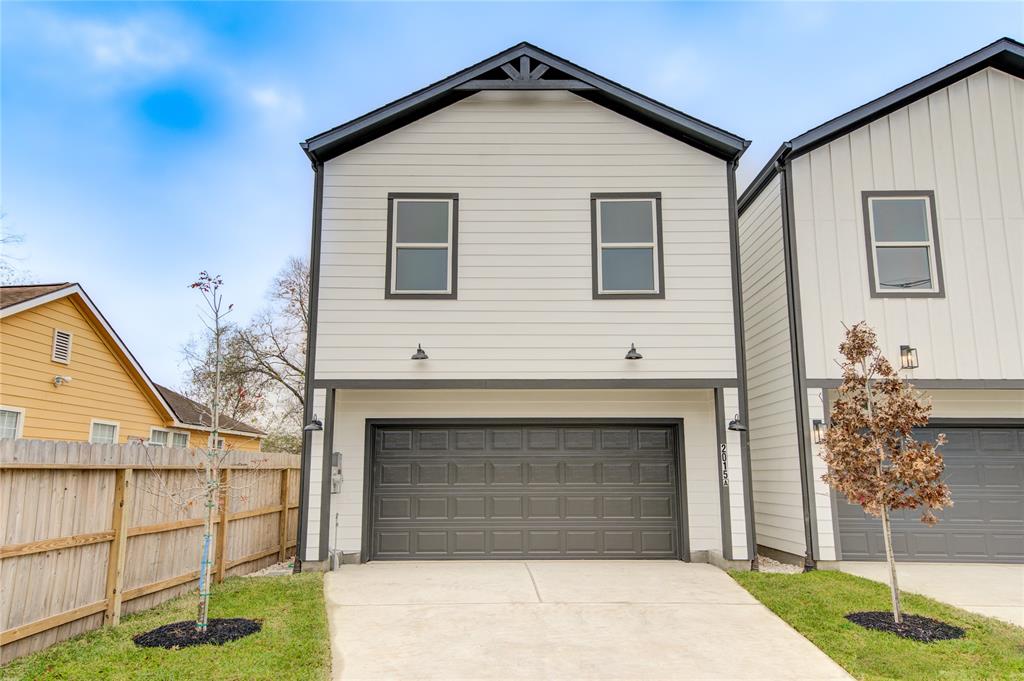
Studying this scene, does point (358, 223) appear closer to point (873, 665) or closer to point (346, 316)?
point (346, 316)

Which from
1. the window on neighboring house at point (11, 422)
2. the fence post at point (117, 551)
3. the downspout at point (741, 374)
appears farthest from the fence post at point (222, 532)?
the window on neighboring house at point (11, 422)

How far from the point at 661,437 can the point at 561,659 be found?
5078 mm

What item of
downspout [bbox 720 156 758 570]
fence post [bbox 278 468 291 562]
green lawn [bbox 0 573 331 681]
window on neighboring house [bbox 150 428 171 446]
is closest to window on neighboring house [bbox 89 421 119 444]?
window on neighboring house [bbox 150 428 171 446]

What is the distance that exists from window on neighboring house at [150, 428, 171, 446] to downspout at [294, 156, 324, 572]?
1063 cm

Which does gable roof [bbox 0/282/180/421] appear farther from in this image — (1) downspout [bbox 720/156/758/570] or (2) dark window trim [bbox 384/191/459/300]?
(1) downspout [bbox 720/156/758/570]

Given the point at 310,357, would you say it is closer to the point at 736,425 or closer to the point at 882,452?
the point at 736,425

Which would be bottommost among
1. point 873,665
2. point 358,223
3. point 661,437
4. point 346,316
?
point 873,665

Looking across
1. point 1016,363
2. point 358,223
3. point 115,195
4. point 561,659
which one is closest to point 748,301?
point 1016,363

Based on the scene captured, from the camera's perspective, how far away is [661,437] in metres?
9.99

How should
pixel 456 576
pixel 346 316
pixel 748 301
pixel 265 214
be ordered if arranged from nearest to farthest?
1. pixel 456 576
2. pixel 346 316
3. pixel 748 301
4. pixel 265 214

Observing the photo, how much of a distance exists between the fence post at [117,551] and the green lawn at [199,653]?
16 cm

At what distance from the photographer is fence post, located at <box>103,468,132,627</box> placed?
5.83m

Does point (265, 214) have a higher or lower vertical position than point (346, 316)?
higher

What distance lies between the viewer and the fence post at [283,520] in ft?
32.8
